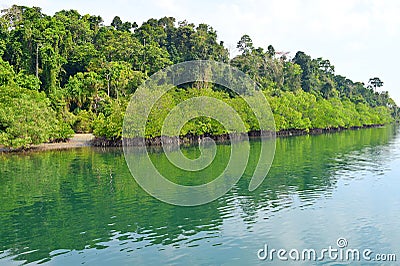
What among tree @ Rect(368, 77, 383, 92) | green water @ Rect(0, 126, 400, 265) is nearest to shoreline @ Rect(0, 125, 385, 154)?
green water @ Rect(0, 126, 400, 265)

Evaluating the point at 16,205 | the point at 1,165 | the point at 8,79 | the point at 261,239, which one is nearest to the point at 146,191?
the point at 16,205

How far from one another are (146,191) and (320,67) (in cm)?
8721

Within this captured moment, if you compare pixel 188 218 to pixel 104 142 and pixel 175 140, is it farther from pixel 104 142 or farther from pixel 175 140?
pixel 175 140

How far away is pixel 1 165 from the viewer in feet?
94.2

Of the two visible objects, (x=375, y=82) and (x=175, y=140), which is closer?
(x=175, y=140)

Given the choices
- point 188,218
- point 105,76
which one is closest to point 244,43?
point 105,76

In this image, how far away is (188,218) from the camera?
14992 mm

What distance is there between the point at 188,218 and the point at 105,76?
41694mm

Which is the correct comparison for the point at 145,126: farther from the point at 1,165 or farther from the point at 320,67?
the point at 320,67

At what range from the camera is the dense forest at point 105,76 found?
40.5 m

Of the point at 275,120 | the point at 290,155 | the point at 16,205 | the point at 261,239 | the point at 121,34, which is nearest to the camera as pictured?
the point at 261,239

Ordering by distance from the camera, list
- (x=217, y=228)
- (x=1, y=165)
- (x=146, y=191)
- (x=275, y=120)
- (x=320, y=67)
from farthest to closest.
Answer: (x=320, y=67), (x=275, y=120), (x=1, y=165), (x=146, y=191), (x=217, y=228)

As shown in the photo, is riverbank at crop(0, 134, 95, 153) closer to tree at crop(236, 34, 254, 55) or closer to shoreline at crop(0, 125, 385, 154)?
shoreline at crop(0, 125, 385, 154)

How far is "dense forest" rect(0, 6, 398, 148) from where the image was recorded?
4053 cm
